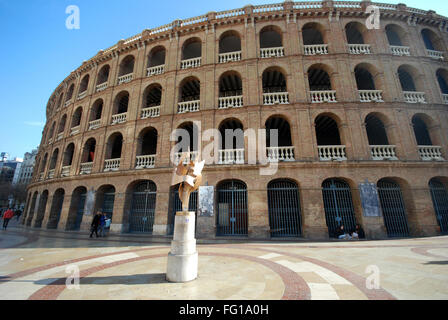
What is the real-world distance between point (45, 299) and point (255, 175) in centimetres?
1021

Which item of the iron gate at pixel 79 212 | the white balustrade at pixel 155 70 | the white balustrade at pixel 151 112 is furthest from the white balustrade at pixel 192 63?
the iron gate at pixel 79 212

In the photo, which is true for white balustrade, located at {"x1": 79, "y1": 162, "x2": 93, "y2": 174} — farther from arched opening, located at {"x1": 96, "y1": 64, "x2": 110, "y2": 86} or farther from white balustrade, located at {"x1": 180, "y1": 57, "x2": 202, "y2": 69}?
white balustrade, located at {"x1": 180, "y1": 57, "x2": 202, "y2": 69}

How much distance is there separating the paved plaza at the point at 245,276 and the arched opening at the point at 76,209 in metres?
9.30

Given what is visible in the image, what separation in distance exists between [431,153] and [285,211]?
10.6 m

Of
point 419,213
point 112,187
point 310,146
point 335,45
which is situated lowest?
point 419,213

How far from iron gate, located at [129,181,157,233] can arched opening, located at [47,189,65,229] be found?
9522 millimetres

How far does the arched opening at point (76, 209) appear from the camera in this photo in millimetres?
15852

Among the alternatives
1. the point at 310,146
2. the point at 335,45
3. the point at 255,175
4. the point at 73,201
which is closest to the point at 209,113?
the point at 255,175

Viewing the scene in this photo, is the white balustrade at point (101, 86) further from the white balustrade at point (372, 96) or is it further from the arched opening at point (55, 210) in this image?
the white balustrade at point (372, 96)

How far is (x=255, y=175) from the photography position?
12.0 meters

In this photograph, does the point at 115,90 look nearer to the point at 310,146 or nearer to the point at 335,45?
the point at 310,146

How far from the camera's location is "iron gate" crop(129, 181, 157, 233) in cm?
1377
